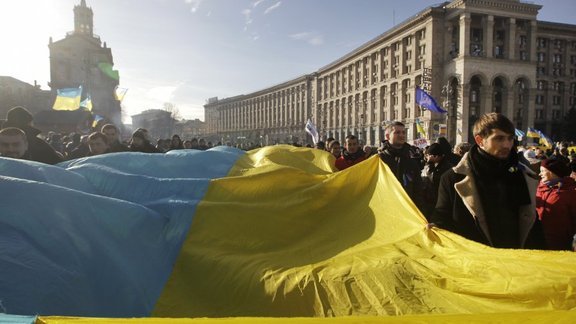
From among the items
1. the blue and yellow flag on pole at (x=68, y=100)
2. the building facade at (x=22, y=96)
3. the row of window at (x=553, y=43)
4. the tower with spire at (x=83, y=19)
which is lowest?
the blue and yellow flag on pole at (x=68, y=100)

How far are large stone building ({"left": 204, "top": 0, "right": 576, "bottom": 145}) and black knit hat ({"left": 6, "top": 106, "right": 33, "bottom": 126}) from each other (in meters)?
37.4

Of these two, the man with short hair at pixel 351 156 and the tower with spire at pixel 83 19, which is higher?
the tower with spire at pixel 83 19

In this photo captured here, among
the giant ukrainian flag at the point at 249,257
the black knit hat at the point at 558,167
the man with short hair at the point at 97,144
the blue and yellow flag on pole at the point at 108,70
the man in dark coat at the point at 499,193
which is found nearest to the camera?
the giant ukrainian flag at the point at 249,257

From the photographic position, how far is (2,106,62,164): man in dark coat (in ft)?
17.4

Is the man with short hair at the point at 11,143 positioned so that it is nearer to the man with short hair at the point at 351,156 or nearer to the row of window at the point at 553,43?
the man with short hair at the point at 351,156

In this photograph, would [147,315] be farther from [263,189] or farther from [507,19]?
[507,19]

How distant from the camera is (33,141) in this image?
5418mm

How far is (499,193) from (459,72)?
56829mm

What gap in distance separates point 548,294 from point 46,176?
3.85 meters

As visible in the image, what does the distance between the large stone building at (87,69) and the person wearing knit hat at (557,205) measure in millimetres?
65699

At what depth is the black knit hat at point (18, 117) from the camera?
5.80 metres

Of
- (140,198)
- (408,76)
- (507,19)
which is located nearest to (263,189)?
(140,198)

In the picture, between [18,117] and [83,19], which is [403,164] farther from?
[83,19]

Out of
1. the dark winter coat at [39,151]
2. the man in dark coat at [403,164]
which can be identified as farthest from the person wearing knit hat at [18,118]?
the man in dark coat at [403,164]
